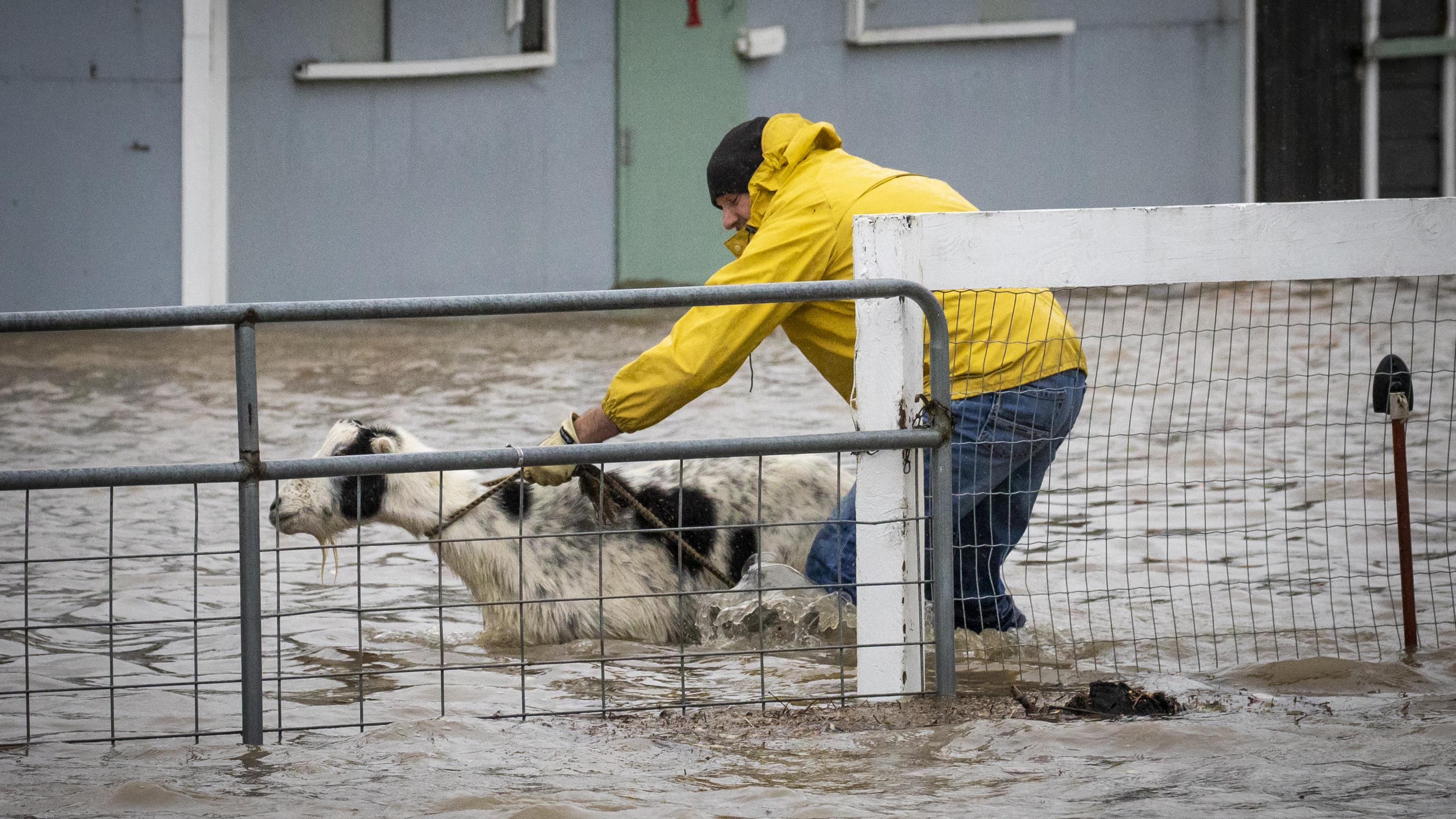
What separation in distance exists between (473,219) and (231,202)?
189 cm

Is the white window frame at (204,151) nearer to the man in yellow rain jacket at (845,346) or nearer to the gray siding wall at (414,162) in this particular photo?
the gray siding wall at (414,162)

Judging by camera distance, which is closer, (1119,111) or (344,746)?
(344,746)

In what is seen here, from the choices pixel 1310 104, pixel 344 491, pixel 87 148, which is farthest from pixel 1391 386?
pixel 87 148

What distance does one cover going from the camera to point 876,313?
12.8 feet

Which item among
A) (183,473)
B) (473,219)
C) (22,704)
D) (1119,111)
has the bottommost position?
(22,704)

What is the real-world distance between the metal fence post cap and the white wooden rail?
0.54 metres

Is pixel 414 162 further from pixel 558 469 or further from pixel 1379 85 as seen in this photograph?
pixel 558 469

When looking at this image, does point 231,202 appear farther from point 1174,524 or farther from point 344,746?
point 344,746

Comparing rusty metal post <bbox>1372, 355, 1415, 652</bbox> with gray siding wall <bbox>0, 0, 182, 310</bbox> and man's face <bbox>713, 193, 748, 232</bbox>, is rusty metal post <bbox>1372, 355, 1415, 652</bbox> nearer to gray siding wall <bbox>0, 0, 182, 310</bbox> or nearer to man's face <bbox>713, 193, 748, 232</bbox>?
man's face <bbox>713, 193, 748, 232</bbox>

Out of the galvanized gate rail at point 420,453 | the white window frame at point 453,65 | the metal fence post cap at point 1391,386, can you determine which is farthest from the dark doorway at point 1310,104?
the galvanized gate rail at point 420,453

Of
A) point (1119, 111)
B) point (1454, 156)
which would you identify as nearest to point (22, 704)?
point (1119, 111)

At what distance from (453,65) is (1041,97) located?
192 inches

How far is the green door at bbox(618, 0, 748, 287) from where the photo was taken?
12891 millimetres

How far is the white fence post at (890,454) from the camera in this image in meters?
3.89
